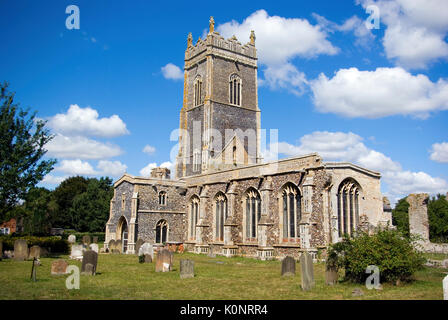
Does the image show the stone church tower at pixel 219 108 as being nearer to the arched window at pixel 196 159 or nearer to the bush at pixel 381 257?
the arched window at pixel 196 159

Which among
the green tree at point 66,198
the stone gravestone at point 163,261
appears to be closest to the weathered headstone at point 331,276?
the stone gravestone at point 163,261

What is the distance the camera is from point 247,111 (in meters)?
41.1

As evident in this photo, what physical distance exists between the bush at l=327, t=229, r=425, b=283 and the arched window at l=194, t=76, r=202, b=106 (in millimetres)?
31061

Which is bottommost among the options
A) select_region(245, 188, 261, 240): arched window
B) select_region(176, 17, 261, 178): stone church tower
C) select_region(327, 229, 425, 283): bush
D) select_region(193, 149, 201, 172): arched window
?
select_region(327, 229, 425, 283): bush

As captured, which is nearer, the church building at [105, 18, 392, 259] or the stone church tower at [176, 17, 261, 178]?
the church building at [105, 18, 392, 259]

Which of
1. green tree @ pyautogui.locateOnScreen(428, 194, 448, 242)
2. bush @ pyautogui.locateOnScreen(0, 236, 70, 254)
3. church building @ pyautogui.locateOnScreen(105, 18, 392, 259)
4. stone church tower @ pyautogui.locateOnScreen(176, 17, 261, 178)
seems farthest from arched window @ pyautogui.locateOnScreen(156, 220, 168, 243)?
green tree @ pyautogui.locateOnScreen(428, 194, 448, 242)

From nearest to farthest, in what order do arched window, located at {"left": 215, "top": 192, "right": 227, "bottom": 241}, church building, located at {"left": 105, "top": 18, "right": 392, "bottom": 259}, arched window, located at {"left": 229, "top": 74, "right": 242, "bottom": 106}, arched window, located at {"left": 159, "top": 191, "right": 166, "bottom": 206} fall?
1. church building, located at {"left": 105, "top": 18, "right": 392, "bottom": 259}
2. arched window, located at {"left": 215, "top": 192, "right": 227, "bottom": 241}
3. arched window, located at {"left": 159, "top": 191, "right": 166, "bottom": 206}
4. arched window, located at {"left": 229, "top": 74, "right": 242, "bottom": 106}

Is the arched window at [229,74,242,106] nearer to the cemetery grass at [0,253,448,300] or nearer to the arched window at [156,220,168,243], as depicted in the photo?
the arched window at [156,220,168,243]

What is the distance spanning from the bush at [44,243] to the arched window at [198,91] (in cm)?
2131

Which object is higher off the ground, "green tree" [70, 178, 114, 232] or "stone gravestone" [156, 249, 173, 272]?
"green tree" [70, 178, 114, 232]

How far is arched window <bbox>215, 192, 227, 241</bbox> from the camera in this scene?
27.5 meters

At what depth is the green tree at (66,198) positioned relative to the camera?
54.8 meters
